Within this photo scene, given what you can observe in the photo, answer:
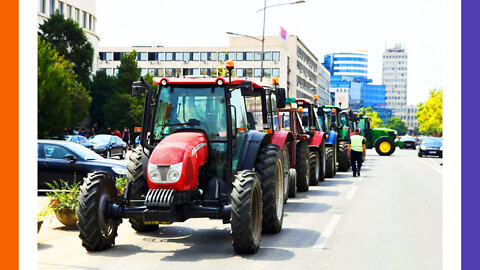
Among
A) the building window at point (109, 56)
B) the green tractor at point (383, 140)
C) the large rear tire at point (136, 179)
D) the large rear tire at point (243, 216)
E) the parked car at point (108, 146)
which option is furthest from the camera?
the building window at point (109, 56)

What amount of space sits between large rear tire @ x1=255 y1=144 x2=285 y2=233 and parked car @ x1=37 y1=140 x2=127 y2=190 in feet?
21.6

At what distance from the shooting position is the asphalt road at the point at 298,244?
866cm

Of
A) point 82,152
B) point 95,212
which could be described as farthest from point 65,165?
point 95,212

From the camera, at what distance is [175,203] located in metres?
8.91

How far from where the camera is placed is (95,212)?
912cm

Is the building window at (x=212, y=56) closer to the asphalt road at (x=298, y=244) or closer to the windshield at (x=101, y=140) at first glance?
the windshield at (x=101, y=140)

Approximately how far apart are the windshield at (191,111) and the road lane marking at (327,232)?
2.12 metres

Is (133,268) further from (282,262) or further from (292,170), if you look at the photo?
(292,170)

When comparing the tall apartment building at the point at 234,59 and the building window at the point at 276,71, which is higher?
the tall apartment building at the point at 234,59

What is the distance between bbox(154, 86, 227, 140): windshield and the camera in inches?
397

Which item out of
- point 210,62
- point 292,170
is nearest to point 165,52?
point 210,62

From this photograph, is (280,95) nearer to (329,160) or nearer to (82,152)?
(82,152)
